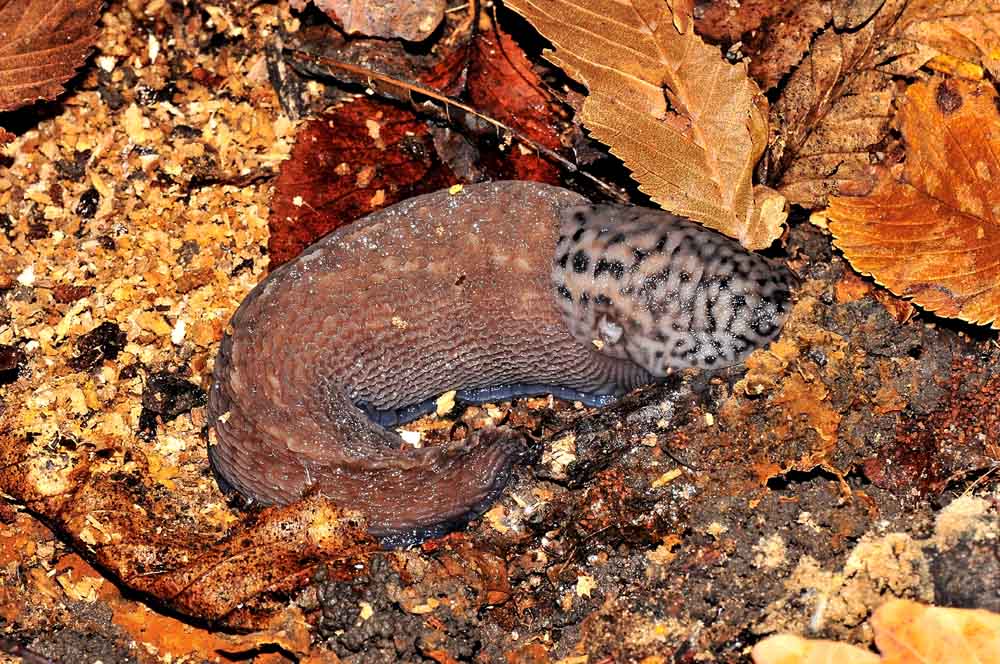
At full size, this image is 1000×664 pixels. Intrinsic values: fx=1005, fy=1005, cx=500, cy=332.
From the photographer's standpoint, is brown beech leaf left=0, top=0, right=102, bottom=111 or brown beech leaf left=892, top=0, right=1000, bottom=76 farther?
brown beech leaf left=0, top=0, right=102, bottom=111

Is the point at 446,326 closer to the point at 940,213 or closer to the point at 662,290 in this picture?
the point at 662,290

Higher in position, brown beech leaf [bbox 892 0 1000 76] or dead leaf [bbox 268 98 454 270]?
brown beech leaf [bbox 892 0 1000 76]

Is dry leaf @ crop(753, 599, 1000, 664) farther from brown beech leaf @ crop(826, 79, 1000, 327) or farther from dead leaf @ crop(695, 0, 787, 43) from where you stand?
dead leaf @ crop(695, 0, 787, 43)

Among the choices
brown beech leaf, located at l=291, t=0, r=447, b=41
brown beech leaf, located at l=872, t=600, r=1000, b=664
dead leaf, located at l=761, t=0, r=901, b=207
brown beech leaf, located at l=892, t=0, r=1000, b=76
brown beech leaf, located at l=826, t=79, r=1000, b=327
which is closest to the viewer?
brown beech leaf, located at l=872, t=600, r=1000, b=664

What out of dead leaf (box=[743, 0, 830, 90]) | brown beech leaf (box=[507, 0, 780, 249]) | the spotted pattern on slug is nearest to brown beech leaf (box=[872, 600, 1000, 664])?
the spotted pattern on slug

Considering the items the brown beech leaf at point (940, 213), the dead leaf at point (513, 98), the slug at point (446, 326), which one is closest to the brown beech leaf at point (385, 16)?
the dead leaf at point (513, 98)

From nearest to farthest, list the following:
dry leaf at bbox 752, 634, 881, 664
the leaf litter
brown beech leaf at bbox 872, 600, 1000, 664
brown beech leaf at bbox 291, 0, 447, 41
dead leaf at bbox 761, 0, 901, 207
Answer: brown beech leaf at bbox 872, 600, 1000, 664 → dry leaf at bbox 752, 634, 881, 664 → the leaf litter → dead leaf at bbox 761, 0, 901, 207 → brown beech leaf at bbox 291, 0, 447, 41

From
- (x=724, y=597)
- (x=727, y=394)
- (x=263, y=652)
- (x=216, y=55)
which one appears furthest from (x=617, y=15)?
(x=263, y=652)
